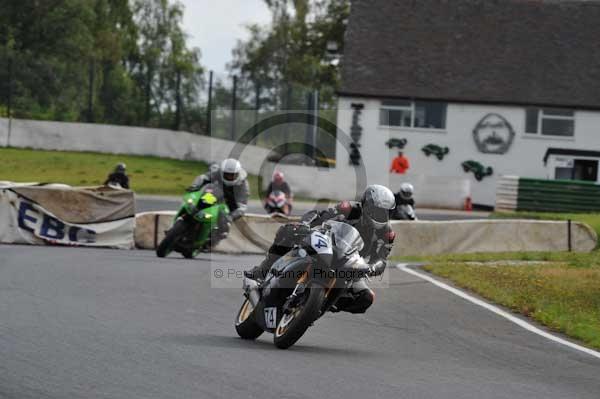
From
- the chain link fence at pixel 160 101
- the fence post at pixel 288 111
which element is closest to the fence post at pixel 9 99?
the chain link fence at pixel 160 101

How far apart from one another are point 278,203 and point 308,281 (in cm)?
1481

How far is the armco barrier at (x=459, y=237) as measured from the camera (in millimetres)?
20953

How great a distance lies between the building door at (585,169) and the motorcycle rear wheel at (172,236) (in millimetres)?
27432

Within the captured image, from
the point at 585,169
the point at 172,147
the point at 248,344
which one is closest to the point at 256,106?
the point at 172,147

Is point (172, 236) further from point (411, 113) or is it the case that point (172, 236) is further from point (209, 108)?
point (411, 113)

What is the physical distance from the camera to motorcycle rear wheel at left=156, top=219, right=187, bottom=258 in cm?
1678

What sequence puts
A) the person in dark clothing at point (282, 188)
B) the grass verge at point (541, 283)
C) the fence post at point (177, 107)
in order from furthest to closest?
the fence post at point (177, 107) → the person in dark clothing at point (282, 188) → the grass verge at point (541, 283)

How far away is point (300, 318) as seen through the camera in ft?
28.3

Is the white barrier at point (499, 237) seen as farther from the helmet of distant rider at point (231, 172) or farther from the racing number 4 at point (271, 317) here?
the racing number 4 at point (271, 317)

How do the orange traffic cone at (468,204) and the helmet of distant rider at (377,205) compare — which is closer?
the helmet of distant rider at (377,205)

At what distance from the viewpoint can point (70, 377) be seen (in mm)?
6898

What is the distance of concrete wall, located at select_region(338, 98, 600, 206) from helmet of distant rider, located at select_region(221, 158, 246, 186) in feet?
81.5

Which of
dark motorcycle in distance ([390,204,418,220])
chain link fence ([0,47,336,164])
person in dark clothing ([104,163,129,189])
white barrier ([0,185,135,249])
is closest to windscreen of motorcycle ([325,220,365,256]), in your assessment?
white barrier ([0,185,135,249])

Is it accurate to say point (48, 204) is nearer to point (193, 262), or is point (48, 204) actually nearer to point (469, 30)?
point (193, 262)
